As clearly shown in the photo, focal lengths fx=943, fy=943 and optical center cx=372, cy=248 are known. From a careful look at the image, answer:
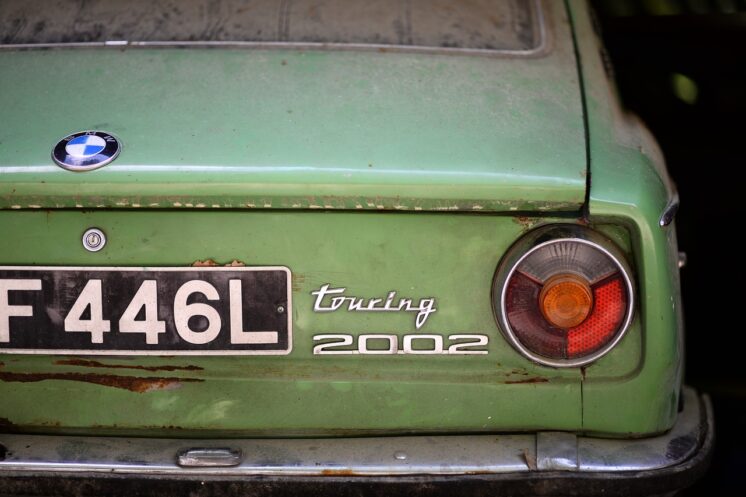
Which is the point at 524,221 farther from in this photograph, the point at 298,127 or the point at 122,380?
the point at 122,380

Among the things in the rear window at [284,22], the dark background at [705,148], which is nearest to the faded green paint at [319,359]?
the rear window at [284,22]

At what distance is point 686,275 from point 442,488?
2.69 meters

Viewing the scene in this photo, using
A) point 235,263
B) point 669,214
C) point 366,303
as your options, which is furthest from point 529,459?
point 235,263

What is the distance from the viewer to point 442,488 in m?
1.93

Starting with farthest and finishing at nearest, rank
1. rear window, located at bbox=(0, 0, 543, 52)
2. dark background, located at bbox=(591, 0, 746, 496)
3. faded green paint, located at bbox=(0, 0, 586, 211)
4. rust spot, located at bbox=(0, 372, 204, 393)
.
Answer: dark background, located at bbox=(591, 0, 746, 496) → rear window, located at bbox=(0, 0, 543, 52) → rust spot, located at bbox=(0, 372, 204, 393) → faded green paint, located at bbox=(0, 0, 586, 211)

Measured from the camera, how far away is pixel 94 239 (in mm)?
1946

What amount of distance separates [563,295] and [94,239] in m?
0.97

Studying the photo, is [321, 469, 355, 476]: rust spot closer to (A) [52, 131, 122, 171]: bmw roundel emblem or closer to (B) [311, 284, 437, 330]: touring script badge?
(B) [311, 284, 437, 330]: touring script badge

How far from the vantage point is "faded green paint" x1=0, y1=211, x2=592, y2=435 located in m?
1.94

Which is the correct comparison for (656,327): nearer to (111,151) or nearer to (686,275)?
(111,151)

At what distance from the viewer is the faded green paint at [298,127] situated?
1908mm

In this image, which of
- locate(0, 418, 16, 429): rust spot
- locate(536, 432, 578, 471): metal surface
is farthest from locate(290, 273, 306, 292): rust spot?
locate(0, 418, 16, 429): rust spot

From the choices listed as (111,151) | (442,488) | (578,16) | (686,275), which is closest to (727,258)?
(686,275)

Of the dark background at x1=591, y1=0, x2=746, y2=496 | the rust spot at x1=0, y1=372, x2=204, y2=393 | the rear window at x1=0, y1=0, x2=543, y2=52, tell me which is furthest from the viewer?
the dark background at x1=591, y1=0, x2=746, y2=496
